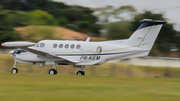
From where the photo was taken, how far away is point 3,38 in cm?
5894

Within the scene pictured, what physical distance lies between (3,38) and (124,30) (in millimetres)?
27519

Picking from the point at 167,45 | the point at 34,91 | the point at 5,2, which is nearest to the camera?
the point at 34,91

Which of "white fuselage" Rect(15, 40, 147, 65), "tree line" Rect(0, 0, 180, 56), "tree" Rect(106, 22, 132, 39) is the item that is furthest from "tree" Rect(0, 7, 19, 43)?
"white fuselage" Rect(15, 40, 147, 65)

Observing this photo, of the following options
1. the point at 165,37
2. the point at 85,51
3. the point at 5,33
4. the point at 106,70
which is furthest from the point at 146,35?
the point at 165,37

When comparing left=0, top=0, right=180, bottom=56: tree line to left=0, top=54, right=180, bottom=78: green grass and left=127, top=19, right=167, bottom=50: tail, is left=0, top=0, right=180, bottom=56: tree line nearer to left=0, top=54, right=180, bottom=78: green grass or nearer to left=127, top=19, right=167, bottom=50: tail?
left=0, top=54, right=180, bottom=78: green grass

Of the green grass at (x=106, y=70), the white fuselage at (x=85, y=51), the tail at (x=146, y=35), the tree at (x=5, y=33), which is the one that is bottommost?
the green grass at (x=106, y=70)

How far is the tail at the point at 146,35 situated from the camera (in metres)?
24.2

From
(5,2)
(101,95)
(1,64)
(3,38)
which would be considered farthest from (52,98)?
(5,2)

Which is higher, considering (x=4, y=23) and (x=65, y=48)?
(x=4, y=23)

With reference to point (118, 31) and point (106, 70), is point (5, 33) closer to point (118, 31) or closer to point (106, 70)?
point (118, 31)

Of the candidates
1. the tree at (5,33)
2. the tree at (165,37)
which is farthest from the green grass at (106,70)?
the tree at (165,37)

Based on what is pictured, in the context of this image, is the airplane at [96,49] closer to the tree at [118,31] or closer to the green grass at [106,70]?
the green grass at [106,70]

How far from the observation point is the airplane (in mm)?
24438

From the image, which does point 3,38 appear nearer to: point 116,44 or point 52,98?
point 116,44
